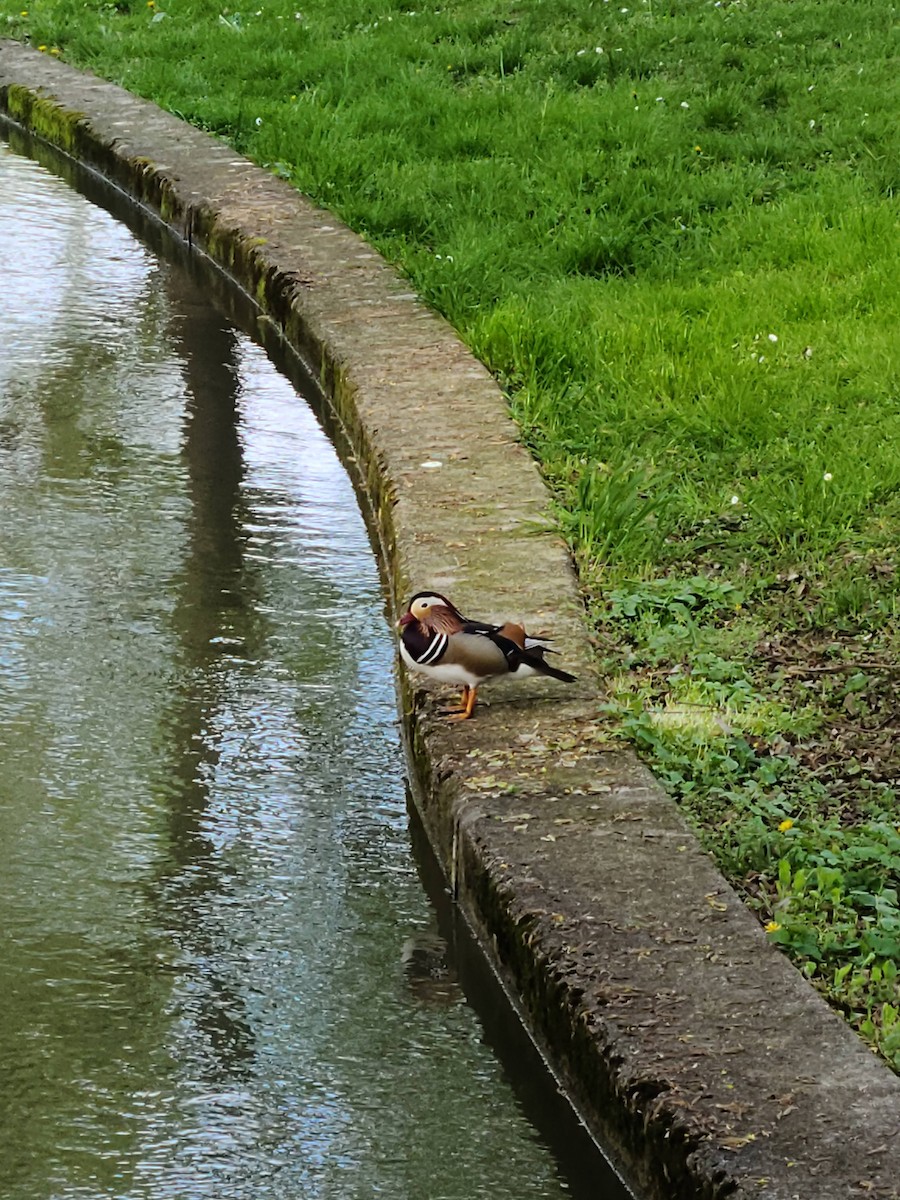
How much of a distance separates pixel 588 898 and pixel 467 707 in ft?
2.19

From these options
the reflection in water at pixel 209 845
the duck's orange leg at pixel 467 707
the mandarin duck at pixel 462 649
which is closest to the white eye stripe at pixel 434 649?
the mandarin duck at pixel 462 649

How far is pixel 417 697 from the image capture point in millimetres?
3406

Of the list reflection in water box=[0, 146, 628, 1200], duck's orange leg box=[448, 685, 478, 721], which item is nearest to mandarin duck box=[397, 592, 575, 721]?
duck's orange leg box=[448, 685, 478, 721]

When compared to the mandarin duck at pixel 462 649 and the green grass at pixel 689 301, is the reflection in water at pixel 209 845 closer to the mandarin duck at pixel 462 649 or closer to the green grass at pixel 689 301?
the mandarin duck at pixel 462 649

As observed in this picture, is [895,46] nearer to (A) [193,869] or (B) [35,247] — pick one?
(B) [35,247]

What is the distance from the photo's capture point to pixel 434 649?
10.4ft

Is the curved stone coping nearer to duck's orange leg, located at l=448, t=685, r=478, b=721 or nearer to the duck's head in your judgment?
duck's orange leg, located at l=448, t=685, r=478, b=721

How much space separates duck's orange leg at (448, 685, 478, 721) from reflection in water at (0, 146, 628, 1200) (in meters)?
0.21

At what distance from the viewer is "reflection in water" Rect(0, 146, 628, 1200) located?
2.43 metres

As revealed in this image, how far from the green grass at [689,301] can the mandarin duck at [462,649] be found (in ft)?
0.65

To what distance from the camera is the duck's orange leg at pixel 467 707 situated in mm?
3262

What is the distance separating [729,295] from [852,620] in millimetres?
2208

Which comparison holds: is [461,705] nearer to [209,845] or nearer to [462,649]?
[462,649]

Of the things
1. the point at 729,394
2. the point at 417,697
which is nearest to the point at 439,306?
the point at 729,394
